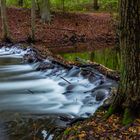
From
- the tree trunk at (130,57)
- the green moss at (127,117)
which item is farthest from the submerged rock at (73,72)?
the green moss at (127,117)

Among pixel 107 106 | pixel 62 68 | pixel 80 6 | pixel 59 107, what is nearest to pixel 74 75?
pixel 62 68

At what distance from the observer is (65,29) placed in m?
26.8

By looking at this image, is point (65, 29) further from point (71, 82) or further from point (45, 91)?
point (45, 91)

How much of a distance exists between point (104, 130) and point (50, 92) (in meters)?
5.95

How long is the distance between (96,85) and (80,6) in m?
30.5

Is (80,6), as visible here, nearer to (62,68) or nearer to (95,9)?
(95,9)

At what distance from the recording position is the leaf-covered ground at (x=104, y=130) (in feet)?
18.5

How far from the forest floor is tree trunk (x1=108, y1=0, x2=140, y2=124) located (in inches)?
594

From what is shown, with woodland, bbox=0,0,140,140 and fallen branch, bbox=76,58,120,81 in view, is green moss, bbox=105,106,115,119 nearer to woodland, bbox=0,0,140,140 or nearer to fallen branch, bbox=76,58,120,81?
woodland, bbox=0,0,140,140

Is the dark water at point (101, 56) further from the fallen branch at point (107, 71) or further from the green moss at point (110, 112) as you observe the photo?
the green moss at point (110, 112)

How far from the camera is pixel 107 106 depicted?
22.4 feet

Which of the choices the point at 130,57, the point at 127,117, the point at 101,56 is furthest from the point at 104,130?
the point at 101,56

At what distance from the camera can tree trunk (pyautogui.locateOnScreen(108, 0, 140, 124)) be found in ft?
18.9

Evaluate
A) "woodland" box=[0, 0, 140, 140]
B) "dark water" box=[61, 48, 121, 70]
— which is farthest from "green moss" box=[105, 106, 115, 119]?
"dark water" box=[61, 48, 121, 70]
